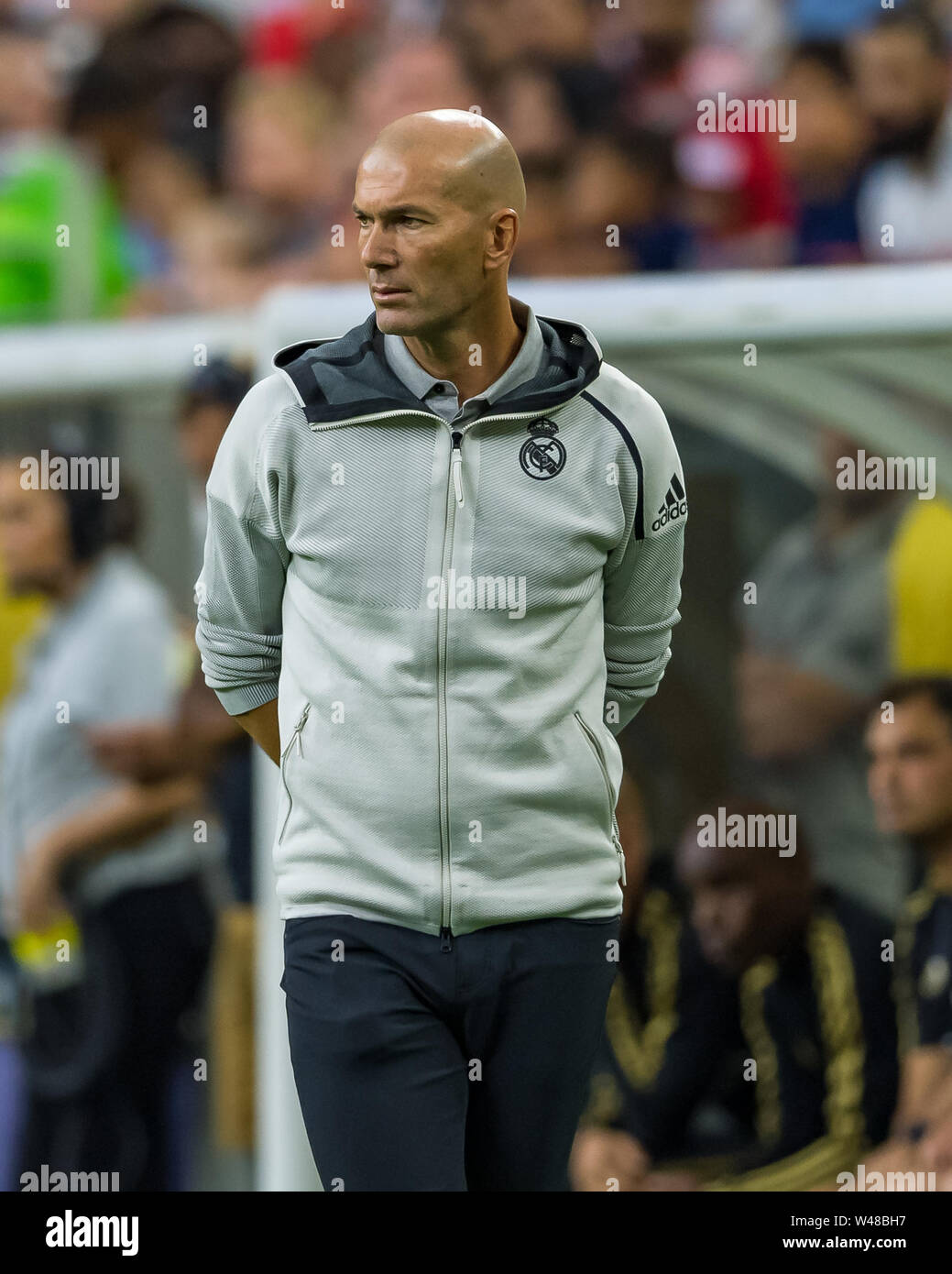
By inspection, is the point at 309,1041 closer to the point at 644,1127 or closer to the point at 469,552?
the point at 469,552

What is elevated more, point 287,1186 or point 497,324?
point 497,324

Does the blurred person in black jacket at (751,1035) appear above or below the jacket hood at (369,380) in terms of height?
below

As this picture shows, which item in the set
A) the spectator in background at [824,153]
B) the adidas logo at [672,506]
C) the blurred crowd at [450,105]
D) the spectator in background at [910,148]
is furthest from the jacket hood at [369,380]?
the spectator in background at [910,148]

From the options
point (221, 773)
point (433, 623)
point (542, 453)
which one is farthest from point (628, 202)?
point (433, 623)

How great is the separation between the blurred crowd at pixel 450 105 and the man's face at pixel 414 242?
266 centimetres

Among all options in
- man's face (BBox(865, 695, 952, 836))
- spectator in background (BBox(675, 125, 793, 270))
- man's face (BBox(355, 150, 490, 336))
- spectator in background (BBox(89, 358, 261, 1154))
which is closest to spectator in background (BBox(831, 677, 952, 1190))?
man's face (BBox(865, 695, 952, 836))

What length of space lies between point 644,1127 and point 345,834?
1.93 meters

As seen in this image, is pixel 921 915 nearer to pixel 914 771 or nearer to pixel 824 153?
pixel 914 771

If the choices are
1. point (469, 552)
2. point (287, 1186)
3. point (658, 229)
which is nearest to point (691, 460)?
point (658, 229)

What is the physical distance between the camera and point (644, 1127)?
4.11m

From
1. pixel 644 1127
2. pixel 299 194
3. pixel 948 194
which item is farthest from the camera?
pixel 299 194

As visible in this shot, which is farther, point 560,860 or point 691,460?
point 691,460

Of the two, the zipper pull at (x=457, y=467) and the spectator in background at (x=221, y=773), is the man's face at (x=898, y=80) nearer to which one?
the spectator in background at (x=221, y=773)

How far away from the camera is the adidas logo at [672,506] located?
2.53 meters
